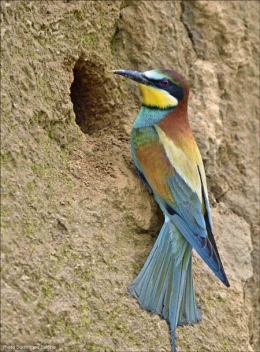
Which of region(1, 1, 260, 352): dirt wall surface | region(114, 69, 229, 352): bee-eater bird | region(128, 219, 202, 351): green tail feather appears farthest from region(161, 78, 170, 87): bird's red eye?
region(128, 219, 202, 351): green tail feather

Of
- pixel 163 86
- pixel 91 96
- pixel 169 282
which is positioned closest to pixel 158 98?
pixel 163 86

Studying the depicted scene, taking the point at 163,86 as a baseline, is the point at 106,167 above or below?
below

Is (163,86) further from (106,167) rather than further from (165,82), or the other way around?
(106,167)

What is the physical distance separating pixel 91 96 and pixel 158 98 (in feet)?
1.07

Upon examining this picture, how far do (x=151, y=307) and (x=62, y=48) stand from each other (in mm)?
1103

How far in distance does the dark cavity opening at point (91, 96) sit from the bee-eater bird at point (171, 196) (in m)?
0.15

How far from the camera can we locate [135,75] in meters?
2.93

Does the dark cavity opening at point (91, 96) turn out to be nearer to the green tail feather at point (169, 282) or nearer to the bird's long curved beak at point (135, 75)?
the bird's long curved beak at point (135, 75)

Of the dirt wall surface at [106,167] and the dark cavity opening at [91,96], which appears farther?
the dark cavity opening at [91,96]

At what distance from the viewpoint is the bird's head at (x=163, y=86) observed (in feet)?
9.68

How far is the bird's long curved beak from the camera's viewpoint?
291 cm

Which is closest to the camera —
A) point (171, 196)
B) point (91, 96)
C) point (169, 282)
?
point (169, 282)

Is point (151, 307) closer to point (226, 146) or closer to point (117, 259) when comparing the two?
point (117, 259)

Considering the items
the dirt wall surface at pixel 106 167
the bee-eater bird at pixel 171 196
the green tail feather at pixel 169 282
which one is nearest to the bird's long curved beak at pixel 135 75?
the bee-eater bird at pixel 171 196
